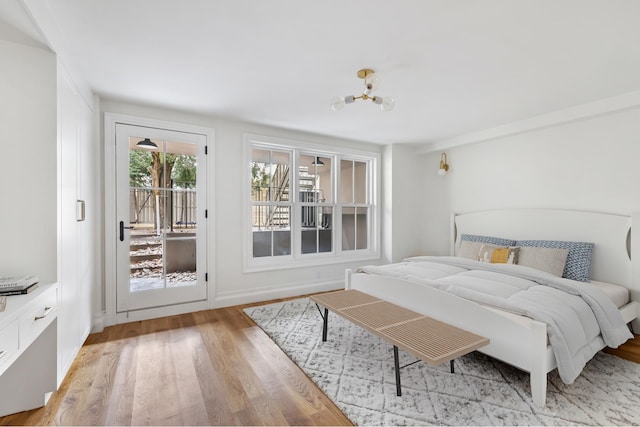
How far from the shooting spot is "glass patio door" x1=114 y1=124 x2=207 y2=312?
3152 millimetres

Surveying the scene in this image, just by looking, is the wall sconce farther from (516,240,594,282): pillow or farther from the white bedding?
the white bedding

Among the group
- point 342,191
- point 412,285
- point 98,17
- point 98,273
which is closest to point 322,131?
point 342,191

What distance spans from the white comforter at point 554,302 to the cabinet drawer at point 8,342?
2.61m

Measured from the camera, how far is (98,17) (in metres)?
1.78

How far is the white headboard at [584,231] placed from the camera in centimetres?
293

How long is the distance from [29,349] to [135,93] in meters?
2.24

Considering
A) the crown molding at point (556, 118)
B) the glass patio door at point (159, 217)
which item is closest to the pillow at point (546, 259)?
the crown molding at point (556, 118)

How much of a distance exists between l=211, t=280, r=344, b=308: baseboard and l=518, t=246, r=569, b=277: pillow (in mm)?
2392

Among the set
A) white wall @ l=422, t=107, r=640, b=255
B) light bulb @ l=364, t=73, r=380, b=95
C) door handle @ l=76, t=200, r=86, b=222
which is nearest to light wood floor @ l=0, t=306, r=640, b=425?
door handle @ l=76, t=200, r=86, b=222

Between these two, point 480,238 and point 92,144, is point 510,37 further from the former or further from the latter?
point 92,144

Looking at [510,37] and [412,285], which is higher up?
[510,37]

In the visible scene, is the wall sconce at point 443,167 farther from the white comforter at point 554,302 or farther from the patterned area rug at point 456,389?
the patterned area rug at point 456,389

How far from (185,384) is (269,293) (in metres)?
1.91

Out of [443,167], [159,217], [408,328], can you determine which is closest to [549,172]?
[443,167]
